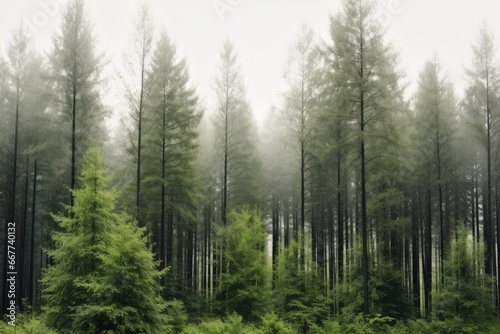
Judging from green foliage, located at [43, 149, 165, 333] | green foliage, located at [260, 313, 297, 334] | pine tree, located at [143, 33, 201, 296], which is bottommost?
green foliage, located at [260, 313, 297, 334]

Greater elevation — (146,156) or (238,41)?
(238,41)

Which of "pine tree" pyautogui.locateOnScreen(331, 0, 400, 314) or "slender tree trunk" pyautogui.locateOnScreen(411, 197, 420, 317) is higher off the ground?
"pine tree" pyautogui.locateOnScreen(331, 0, 400, 314)

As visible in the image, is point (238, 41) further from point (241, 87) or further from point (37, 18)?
point (37, 18)

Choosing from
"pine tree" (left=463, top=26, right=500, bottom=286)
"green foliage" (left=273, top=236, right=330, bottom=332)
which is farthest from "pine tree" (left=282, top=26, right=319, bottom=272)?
"pine tree" (left=463, top=26, right=500, bottom=286)

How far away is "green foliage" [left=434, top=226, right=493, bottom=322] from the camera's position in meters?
16.3

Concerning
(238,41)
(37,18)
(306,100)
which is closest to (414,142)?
(306,100)

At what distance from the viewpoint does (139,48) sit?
19.6 meters

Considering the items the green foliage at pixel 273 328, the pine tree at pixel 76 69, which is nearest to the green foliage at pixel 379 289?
the green foliage at pixel 273 328

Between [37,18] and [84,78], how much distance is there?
9.62ft

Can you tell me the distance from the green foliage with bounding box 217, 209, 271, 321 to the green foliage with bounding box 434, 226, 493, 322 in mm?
6944

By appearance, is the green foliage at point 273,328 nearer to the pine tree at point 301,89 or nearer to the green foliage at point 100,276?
the green foliage at point 100,276

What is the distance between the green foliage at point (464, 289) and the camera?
1627 centimetres

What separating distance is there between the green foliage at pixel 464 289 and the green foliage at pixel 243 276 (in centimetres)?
694

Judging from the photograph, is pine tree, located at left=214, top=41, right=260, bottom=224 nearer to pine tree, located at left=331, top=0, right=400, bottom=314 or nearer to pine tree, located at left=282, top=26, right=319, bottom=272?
pine tree, located at left=282, top=26, right=319, bottom=272
